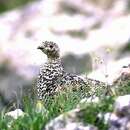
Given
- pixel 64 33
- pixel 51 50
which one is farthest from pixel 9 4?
pixel 51 50

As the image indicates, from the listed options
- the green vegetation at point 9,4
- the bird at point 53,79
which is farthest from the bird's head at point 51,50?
the green vegetation at point 9,4

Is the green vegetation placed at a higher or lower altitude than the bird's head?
higher

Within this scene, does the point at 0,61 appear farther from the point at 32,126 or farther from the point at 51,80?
the point at 32,126

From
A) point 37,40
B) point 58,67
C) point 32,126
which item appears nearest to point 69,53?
point 37,40

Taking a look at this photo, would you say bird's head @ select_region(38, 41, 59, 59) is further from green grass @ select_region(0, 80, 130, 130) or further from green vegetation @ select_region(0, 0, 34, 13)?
green vegetation @ select_region(0, 0, 34, 13)

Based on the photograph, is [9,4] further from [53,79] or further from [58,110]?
[58,110]

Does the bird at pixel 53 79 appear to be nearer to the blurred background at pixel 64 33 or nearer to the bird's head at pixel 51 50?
the bird's head at pixel 51 50

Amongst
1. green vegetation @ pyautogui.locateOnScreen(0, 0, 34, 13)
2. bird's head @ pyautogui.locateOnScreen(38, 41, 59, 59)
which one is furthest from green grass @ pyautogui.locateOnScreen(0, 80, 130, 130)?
green vegetation @ pyautogui.locateOnScreen(0, 0, 34, 13)

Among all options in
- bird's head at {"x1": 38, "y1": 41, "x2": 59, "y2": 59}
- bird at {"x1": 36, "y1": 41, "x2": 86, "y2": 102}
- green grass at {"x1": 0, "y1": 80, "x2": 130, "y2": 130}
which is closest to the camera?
green grass at {"x1": 0, "y1": 80, "x2": 130, "y2": 130}
